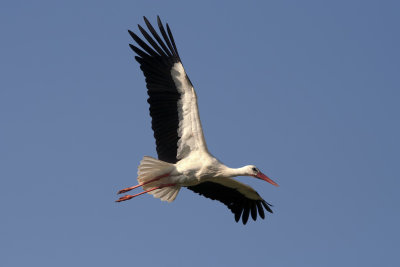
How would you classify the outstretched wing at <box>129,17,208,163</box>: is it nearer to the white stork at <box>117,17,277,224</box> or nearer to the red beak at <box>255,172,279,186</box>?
Answer: the white stork at <box>117,17,277,224</box>

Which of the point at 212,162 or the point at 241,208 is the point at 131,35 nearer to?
the point at 212,162

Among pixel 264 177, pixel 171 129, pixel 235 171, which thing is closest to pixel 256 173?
pixel 264 177

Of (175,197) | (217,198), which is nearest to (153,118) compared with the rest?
(175,197)

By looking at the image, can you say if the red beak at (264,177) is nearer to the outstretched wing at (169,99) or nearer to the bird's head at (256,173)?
the bird's head at (256,173)

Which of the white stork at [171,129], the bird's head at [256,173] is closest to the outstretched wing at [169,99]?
the white stork at [171,129]

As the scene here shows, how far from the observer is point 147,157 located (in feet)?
43.5

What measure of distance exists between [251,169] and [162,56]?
256cm

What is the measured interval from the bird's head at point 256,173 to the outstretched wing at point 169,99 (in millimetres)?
1147

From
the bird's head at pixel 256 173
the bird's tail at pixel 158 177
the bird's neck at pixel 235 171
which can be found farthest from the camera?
the bird's head at pixel 256 173

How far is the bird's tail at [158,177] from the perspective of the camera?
43.7 feet

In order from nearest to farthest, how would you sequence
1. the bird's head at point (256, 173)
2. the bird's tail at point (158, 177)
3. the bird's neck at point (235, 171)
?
the bird's tail at point (158, 177), the bird's neck at point (235, 171), the bird's head at point (256, 173)

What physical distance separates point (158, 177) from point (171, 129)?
2.75 ft

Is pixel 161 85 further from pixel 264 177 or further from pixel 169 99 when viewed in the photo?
pixel 264 177

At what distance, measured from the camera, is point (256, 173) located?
14.3m
